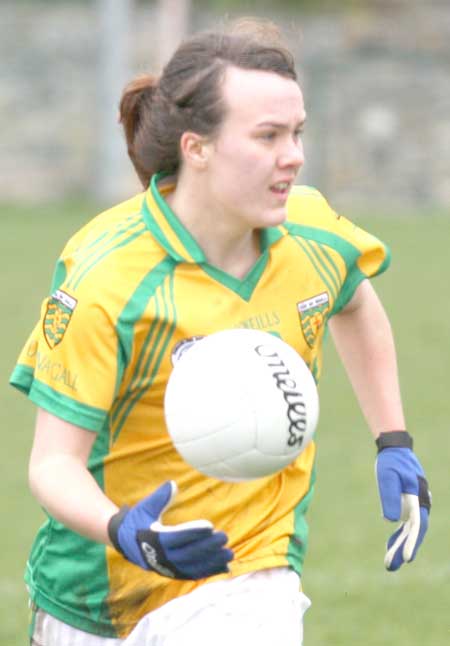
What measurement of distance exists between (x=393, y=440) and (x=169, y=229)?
3.00ft

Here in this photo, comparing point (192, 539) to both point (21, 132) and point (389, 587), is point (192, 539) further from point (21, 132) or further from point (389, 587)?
point (21, 132)

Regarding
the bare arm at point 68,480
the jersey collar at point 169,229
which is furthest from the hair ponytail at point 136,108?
the bare arm at point 68,480

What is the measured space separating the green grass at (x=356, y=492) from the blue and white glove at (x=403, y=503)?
230cm

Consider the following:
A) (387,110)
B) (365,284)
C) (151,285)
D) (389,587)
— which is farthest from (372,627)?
(387,110)

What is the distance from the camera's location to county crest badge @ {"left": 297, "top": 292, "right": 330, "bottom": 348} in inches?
180

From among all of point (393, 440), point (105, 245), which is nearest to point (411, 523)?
point (393, 440)

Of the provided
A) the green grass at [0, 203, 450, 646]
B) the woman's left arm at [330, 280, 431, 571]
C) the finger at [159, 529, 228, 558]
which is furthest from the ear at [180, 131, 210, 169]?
the green grass at [0, 203, 450, 646]

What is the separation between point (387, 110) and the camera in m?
26.9

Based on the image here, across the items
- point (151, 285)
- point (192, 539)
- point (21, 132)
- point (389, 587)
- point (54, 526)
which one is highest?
point (151, 285)

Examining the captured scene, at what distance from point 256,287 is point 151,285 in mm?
299

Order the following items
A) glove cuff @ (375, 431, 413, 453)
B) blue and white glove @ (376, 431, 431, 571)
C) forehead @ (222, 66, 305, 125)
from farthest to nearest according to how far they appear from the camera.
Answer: glove cuff @ (375, 431, 413, 453)
blue and white glove @ (376, 431, 431, 571)
forehead @ (222, 66, 305, 125)

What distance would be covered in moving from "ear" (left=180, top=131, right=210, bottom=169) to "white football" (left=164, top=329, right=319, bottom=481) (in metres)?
0.51

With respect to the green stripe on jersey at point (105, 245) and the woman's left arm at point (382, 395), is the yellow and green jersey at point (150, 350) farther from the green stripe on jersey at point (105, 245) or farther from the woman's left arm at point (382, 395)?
the woman's left arm at point (382, 395)

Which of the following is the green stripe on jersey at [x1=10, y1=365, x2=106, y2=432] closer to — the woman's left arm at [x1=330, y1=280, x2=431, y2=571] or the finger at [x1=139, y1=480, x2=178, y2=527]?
the finger at [x1=139, y1=480, x2=178, y2=527]
